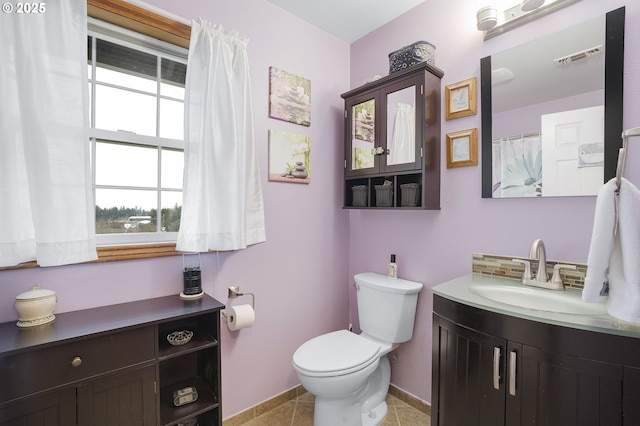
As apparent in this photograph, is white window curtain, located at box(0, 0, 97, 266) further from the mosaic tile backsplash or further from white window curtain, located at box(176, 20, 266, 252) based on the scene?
the mosaic tile backsplash

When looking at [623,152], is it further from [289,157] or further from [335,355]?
[289,157]

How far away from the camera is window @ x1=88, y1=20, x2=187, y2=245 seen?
4.89ft

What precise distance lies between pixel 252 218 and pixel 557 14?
190 cm

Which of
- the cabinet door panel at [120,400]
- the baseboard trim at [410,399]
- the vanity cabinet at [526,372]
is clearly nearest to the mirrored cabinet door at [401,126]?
the vanity cabinet at [526,372]

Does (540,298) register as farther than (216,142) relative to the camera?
No

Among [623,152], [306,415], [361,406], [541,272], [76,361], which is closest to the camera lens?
[623,152]

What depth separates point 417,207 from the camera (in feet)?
5.74

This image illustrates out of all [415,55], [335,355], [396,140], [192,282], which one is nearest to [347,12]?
[415,55]

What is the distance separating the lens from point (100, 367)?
113 cm

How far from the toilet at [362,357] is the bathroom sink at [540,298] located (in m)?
0.49

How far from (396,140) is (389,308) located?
1.07 metres

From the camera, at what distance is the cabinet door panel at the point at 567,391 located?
3.10 feet

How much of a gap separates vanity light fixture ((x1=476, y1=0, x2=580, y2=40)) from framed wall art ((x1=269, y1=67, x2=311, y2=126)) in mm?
1122

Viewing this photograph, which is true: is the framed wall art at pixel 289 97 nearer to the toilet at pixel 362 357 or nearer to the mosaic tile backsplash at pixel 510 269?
the toilet at pixel 362 357
